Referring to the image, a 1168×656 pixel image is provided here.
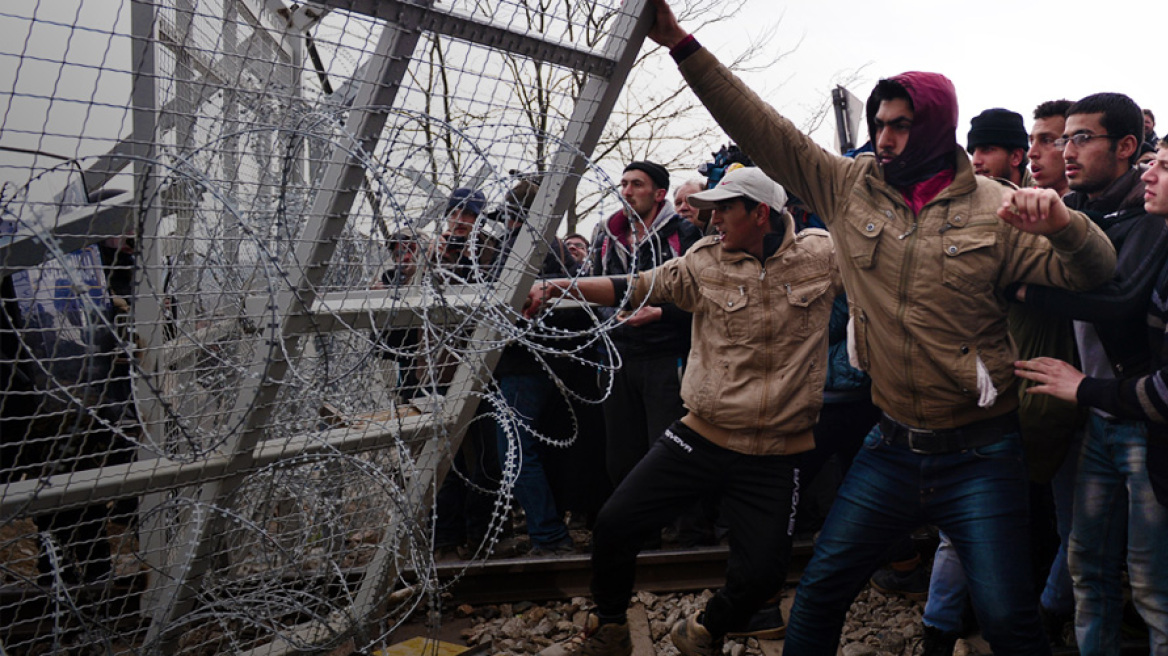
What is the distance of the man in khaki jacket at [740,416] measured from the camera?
3.42 metres

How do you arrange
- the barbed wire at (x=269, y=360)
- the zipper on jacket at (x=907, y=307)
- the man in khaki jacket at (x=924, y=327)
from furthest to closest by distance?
the zipper on jacket at (x=907, y=307) → the man in khaki jacket at (x=924, y=327) → the barbed wire at (x=269, y=360)

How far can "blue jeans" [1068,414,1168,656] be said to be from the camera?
2.96 meters

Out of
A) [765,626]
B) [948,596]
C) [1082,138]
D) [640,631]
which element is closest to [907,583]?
[765,626]

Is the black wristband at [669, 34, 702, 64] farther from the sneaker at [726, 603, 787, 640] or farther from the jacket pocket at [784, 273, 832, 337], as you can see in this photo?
the sneaker at [726, 603, 787, 640]

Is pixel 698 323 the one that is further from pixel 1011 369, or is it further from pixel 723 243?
pixel 1011 369

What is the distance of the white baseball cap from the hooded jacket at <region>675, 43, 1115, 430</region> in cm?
41

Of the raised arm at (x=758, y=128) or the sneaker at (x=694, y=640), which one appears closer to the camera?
the raised arm at (x=758, y=128)

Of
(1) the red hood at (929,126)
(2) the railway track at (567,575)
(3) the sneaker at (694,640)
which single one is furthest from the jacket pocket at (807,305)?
(2) the railway track at (567,575)

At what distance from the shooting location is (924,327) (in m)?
2.91

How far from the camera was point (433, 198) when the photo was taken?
281cm

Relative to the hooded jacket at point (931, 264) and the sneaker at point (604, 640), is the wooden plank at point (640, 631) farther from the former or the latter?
the hooded jacket at point (931, 264)

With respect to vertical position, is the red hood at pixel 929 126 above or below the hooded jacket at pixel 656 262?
above

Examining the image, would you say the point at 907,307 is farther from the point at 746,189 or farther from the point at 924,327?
the point at 746,189

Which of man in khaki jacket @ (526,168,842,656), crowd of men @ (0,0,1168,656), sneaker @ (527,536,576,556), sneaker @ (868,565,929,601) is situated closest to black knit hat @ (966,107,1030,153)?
crowd of men @ (0,0,1168,656)
